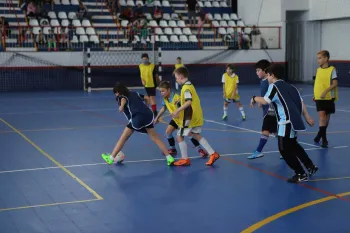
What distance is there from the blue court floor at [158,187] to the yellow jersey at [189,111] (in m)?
0.75

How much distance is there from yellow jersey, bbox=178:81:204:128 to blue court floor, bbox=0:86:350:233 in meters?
0.75

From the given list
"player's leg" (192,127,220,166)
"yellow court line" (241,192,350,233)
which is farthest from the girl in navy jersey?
"yellow court line" (241,192,350,233)

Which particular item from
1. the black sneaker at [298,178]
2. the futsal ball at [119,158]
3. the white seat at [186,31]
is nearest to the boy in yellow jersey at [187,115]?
the futsal ball at [119,158]

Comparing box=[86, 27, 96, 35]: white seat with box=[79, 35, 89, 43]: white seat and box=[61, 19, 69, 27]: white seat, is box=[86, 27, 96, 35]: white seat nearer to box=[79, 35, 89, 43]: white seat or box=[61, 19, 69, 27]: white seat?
box=[79, 35, 89, 43]: white seat

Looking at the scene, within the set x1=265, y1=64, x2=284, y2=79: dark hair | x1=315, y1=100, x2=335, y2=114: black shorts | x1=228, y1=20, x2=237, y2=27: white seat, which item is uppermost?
x1=228, y1=20, x2=237, y2=27: white seat

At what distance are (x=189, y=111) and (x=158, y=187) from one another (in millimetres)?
1663

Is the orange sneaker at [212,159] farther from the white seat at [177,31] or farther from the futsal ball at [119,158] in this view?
the white seat at [177,31]

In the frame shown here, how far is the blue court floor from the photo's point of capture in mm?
6086

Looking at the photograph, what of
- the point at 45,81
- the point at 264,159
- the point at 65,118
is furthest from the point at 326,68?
the point at 45,81

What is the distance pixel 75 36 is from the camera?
2722 cm

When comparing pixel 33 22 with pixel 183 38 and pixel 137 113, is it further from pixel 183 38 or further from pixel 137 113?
pixel 137 113

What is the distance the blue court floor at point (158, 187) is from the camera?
240 inches

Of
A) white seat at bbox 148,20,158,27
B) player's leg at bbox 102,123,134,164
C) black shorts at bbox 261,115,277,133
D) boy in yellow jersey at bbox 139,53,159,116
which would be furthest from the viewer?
white seat at bbox 148,20,158,27

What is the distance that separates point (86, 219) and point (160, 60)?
20.4 m
